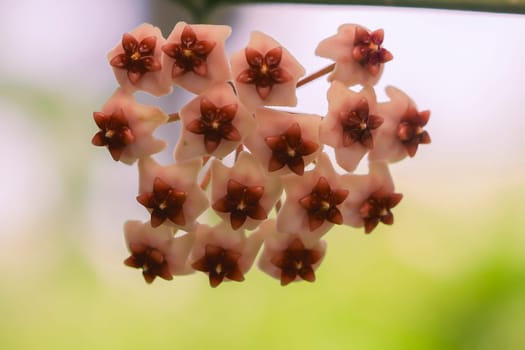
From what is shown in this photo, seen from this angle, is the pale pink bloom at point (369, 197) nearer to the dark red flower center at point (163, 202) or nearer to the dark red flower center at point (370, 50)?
the dark red flower center at point (370, 50)

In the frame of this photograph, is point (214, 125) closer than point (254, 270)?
Yes

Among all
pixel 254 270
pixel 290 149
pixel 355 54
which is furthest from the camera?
pixel 254 270

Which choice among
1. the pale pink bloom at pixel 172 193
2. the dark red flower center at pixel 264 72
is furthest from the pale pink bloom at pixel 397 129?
the pale pink bloom at pixel 172 193

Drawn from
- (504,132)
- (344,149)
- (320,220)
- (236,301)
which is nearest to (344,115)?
(344,149)

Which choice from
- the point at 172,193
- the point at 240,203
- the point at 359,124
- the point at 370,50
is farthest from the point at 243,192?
the point at 370,50

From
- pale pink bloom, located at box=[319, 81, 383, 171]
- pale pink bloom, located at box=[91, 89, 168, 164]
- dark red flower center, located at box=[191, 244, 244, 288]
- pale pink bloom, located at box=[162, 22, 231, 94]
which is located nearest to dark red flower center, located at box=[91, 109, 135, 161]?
pale pink bloom, located at box=[91, 89, 168, 164]

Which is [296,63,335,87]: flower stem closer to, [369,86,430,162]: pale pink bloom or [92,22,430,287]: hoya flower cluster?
[92,22,430,287]: hoya flower cluster

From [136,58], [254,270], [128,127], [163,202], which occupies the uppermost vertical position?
[136,58]

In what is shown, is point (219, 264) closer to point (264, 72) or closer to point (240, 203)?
point (240, 203)
